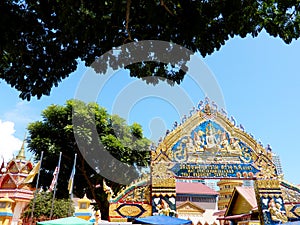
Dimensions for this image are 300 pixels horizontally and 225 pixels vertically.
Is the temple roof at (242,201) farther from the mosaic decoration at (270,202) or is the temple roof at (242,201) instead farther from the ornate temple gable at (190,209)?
the ornate temple gable at (190,209)

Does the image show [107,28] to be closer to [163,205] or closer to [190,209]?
[163,205]

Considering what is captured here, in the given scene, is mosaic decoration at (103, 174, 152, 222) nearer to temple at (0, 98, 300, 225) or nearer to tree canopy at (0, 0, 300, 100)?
temple at (0, 98, 300, 225)

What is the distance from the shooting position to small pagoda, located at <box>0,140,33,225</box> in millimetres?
17734

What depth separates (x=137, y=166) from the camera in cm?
1611

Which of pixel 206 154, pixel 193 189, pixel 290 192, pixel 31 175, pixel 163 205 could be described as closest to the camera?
pixel 163 205

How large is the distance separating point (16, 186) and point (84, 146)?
20.4ft

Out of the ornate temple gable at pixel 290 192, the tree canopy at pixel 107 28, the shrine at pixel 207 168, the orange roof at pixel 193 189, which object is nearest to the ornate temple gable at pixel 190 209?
the orange roof at pixel 193 189

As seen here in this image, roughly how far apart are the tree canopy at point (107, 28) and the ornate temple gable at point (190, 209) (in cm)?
1926

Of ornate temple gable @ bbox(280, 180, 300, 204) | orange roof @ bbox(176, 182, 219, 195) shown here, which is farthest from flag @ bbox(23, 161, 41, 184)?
orange roof @ bbox(176, 182, 219, 195)

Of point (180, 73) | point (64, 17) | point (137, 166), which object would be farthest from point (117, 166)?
point (64, 17)

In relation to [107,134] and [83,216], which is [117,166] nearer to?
[107,134]

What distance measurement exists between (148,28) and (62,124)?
11514 mm

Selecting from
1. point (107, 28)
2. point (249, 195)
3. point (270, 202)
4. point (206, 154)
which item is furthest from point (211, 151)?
point (107, 28)

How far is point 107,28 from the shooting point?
17.8 ft
